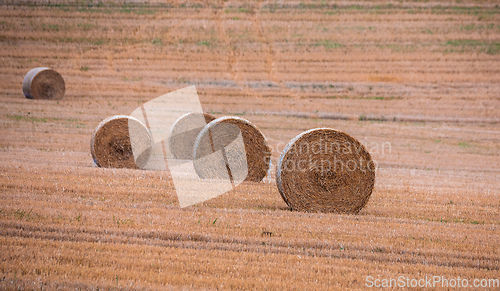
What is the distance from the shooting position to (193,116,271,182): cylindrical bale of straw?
9.61m

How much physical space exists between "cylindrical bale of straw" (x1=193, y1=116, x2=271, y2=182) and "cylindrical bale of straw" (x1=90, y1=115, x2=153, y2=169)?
214 cm

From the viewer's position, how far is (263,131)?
17.4 metres

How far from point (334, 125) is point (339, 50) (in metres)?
7.65

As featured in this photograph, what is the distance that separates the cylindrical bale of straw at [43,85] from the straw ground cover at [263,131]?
0.70 metres

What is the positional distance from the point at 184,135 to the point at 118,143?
205 cm

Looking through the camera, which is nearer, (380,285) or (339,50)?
(380,285)

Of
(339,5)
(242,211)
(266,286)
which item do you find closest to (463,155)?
(242,211)

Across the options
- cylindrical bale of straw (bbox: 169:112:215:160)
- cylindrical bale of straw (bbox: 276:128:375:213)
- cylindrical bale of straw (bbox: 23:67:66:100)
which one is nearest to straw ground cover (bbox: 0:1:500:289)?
cylindrical bale of straw (bbox: 276:128:375:213)

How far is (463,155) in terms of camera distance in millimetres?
15539

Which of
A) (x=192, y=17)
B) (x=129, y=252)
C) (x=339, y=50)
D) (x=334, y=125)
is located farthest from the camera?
(x=192, y=17)

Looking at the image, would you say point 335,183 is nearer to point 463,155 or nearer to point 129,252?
point 129,252
